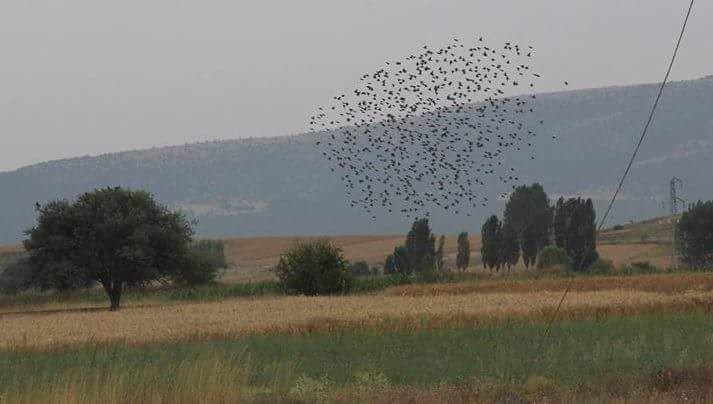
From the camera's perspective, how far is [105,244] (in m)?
73.2

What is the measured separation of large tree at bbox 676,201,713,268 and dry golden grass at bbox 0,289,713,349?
99901mm

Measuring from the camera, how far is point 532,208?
592ft

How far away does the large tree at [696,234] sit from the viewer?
492ft

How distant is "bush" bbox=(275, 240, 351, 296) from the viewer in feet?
259

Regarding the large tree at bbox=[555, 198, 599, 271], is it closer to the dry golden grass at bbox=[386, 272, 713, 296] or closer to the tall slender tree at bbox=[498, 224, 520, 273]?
the tall slender tree at bbox=[498, 224, 520, 273]

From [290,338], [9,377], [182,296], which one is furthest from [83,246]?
[9,377]

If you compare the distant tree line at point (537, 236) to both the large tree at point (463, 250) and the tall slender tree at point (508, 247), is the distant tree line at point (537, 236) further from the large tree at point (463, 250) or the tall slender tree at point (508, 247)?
the large tree at point (463, 250)

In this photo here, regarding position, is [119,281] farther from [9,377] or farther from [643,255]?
[643,255]

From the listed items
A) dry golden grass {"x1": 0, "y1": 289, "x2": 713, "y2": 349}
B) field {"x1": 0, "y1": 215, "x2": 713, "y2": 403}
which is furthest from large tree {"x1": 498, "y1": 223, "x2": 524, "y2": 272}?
dry golden grass {"x1": 0, "y1": 289, "x2": 713, "y2": 349}

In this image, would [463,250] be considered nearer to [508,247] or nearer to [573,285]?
[508,247]

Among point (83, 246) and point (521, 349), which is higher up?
point (83, 246)

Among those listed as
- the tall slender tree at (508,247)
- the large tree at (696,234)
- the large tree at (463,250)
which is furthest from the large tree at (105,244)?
the large tree at (696,234)

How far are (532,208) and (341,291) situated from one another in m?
105

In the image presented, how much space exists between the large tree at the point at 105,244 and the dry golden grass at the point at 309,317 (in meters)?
18.2
